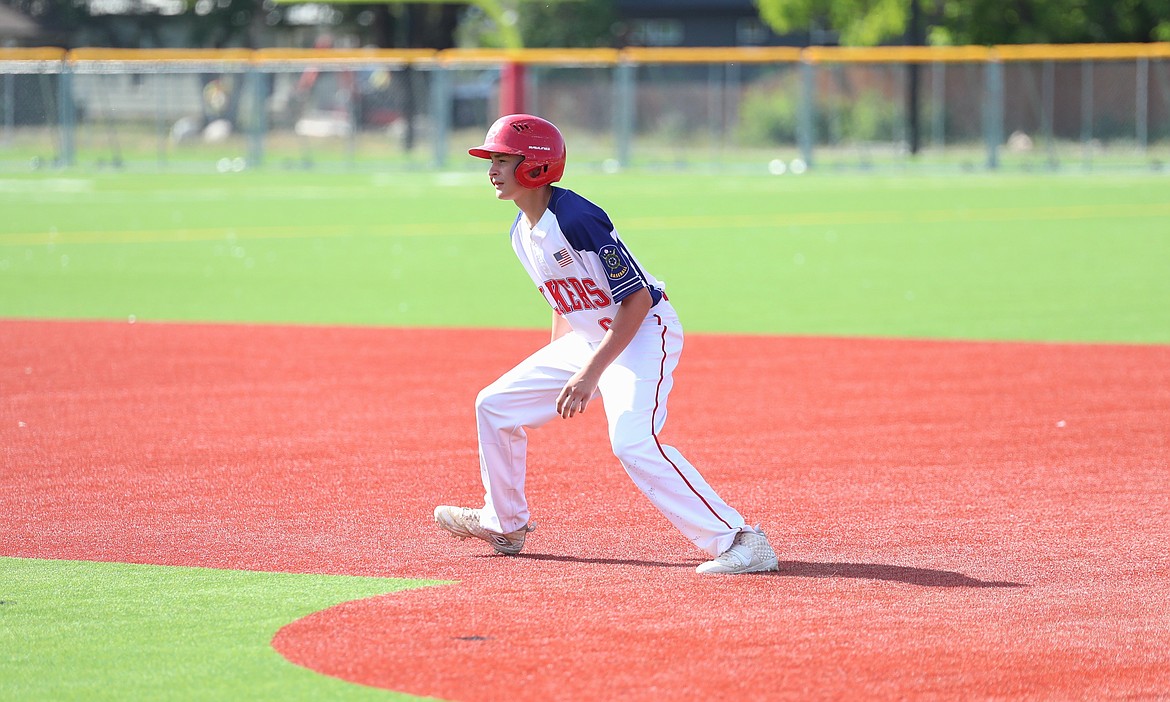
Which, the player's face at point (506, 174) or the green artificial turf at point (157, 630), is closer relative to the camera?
the green artificial turf at point (157, 630)

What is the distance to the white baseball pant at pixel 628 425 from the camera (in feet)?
19.3

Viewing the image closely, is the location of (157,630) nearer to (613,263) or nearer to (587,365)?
(587,365)

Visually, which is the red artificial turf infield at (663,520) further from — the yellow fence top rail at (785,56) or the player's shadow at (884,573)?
the yellow fence top rail at (785,56)

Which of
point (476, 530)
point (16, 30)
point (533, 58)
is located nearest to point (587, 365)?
point (476, 530)

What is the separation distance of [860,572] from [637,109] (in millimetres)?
33244

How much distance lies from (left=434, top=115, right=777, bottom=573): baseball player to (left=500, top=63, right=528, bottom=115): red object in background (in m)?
32.5

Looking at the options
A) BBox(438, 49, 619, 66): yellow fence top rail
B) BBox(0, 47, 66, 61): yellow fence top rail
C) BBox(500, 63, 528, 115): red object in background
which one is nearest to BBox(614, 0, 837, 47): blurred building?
BBox(438, 49, 619, 66): yellow fence top rail

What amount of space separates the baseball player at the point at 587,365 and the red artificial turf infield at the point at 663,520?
195 mm

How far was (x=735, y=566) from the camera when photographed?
589 centimetres

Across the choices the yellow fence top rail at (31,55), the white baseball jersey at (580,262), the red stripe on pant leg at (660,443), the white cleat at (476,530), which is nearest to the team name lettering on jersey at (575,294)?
the white baseball jersey at (580,262)

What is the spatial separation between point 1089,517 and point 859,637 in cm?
224

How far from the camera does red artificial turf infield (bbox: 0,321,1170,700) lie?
4.88 metres

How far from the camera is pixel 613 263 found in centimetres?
582

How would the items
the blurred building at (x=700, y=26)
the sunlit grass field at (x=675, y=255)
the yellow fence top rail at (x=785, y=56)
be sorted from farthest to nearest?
the blurred building at (x=700, y=26) < the yellow fence top rail at (x=785, y=56) < the sunlit grass field at (x=675, y=255)
